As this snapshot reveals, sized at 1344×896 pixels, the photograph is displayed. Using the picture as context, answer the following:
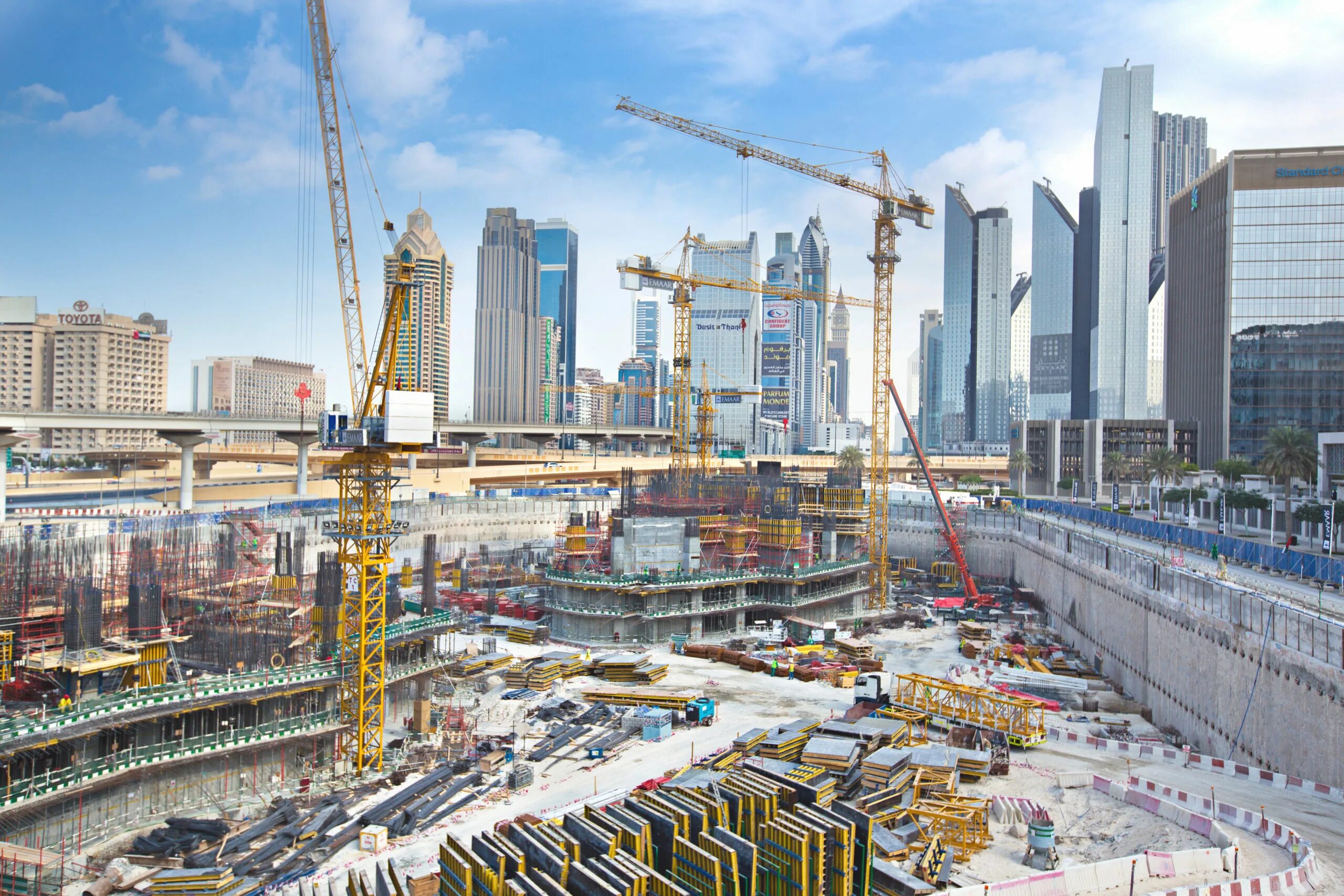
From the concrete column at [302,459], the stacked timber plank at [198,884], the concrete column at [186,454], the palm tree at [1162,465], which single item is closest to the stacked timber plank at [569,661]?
the stacked timber plank at [198,884]

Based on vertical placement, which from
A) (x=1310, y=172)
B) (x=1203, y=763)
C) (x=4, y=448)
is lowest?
(x=1203, y=763)

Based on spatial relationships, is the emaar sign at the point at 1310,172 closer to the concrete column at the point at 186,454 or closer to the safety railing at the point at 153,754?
the safety railing at the point at 153,754

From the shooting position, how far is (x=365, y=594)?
27219 mm

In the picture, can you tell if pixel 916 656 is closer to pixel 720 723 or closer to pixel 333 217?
pixel 720 723

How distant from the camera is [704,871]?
50.3 feet

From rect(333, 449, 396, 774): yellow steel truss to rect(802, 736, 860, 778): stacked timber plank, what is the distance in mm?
12549

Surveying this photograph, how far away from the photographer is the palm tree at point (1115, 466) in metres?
95.8

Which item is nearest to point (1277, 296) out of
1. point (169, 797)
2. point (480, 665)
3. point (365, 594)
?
point (480, 665)

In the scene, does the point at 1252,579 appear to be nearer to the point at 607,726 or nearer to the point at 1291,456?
the point at 1291,456

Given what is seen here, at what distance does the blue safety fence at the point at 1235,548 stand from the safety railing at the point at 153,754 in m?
37.6

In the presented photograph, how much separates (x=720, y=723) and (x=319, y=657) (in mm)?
13877

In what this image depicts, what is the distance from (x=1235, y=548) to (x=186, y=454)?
73317 millimetres

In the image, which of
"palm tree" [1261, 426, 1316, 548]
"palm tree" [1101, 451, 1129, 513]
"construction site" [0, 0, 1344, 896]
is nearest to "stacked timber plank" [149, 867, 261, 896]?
"construction site" [0, 0, 1344, 896]

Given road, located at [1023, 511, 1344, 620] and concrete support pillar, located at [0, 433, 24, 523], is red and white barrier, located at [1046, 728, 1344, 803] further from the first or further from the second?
concrete support pillar, located at [0, 433, 24, 523]
